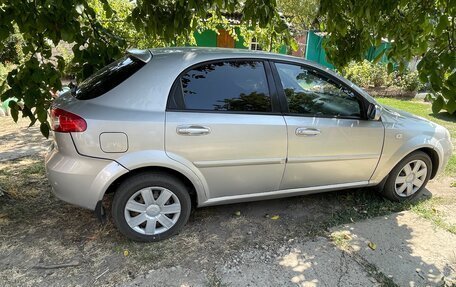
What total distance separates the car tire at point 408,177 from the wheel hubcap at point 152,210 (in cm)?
239

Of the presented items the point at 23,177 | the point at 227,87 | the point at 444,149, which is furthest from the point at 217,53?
the point at 23,177

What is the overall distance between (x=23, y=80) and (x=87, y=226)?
145 cm

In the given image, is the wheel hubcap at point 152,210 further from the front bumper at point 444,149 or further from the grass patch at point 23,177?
the front bumper at point 444,149

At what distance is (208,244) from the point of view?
3.20 meters

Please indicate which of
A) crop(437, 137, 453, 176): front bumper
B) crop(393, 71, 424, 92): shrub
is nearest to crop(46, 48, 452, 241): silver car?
crop(437, 137, 453, 176): front bumper

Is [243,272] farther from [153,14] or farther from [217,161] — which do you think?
[153,14]

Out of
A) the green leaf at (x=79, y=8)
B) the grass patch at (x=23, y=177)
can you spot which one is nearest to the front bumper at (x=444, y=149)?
the green leaf at (x=79, y=8)

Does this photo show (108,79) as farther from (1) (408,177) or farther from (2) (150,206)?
(1) (408,177)

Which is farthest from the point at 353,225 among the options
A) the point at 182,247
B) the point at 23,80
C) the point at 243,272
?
the point at 23,80

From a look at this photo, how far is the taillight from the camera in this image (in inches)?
109

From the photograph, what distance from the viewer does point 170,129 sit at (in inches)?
114

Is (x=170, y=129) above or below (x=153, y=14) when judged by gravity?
below

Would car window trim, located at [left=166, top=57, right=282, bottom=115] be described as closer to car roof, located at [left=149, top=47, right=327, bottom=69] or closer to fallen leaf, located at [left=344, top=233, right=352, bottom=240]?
car roof, located at [left=149, top=47, right=327, bottom=69]

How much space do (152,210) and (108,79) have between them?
3.89 ft
